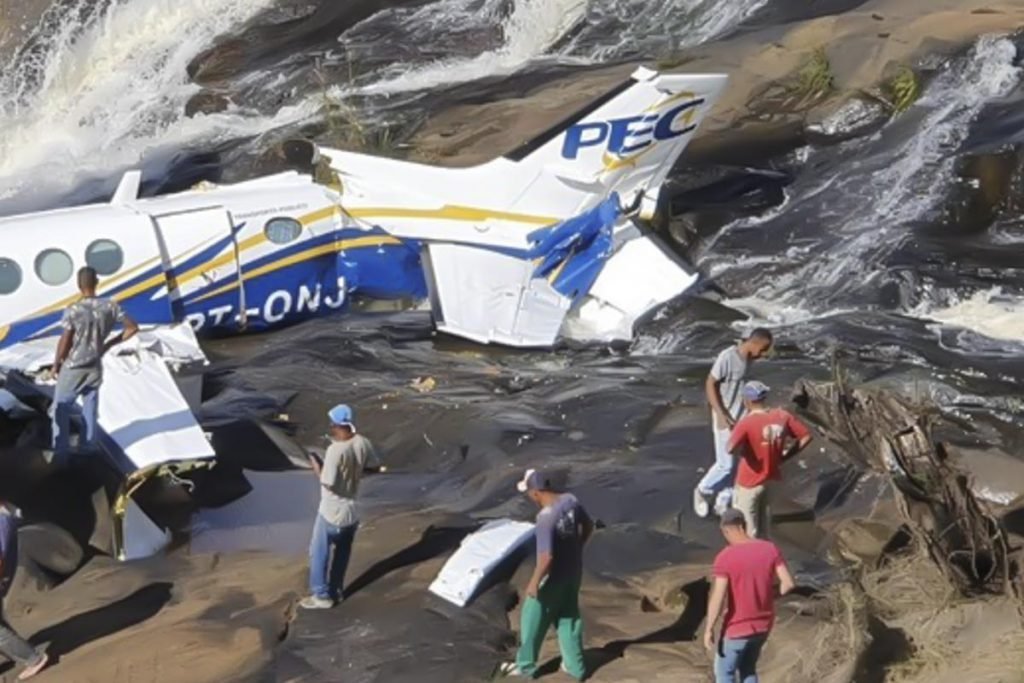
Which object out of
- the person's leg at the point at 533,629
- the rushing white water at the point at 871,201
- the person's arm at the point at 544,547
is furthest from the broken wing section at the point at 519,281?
the person's arm at the point at 544,547

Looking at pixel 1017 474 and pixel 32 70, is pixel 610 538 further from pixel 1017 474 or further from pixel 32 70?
pixel 32 70

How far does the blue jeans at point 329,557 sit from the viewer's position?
456 inches

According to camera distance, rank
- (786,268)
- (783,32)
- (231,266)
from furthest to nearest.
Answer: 1. (783,32)
2. (786,268)
3. (231,266)

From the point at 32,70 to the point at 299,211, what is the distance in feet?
38.9

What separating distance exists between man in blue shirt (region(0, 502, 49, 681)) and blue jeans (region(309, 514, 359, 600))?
184 cm

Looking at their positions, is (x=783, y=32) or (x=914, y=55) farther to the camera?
(x=783, y=32)

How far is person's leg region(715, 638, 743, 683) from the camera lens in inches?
360

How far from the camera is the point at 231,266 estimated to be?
18.5 m

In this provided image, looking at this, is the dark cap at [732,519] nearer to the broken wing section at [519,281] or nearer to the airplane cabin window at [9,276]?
the broken wing section at [519,281]

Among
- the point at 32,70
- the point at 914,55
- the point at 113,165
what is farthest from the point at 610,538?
the point at 32,70

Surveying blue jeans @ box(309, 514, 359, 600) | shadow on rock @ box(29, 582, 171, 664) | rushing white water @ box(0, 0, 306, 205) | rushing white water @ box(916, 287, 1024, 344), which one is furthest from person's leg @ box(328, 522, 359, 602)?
rushing white water @ box(0, 0, 306, 205)

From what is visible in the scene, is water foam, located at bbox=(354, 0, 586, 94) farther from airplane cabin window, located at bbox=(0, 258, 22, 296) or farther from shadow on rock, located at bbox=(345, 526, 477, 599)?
shadow on rock, located at bbox=(345, 526, 477, 599)

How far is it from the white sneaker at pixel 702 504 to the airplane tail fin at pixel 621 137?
22.6 ft

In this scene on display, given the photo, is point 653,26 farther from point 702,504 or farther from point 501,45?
point 702,504
